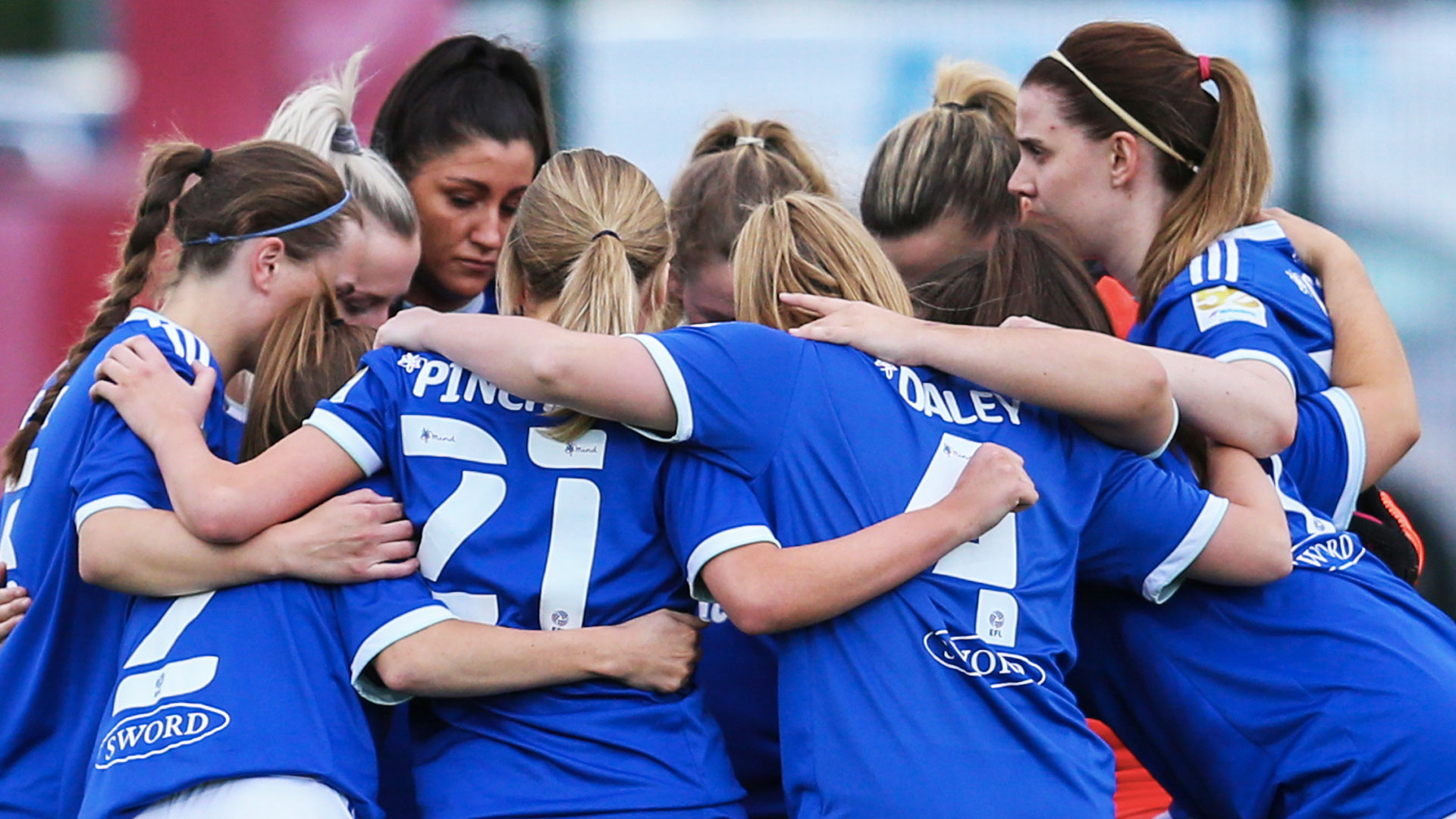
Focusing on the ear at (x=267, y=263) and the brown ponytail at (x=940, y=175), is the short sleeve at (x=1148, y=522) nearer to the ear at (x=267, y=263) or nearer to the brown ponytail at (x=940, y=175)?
the brown ponytail at (x=940, y=175)

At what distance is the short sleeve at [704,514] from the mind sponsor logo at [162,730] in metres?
0.72

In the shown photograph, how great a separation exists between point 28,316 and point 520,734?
4659mm

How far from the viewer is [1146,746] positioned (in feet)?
8.72

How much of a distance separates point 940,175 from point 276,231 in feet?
4.81

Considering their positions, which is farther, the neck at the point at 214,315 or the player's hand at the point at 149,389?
the neck at the point at 214,315

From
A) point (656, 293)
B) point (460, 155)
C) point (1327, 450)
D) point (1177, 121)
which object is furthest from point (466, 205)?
point (1327, 450)

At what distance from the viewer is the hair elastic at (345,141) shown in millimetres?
3385

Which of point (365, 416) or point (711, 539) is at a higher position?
point (365, 416)

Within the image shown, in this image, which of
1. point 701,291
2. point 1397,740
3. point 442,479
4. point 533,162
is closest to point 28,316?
point 533,162

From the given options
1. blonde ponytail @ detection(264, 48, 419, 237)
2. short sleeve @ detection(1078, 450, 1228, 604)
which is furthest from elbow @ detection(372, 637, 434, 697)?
blonde ponytail @ detection(264, 48, 419, 237)

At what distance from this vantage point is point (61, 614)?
261 cm

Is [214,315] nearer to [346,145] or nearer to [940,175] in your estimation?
[346,145]

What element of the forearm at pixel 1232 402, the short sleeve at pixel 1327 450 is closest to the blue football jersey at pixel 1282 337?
the short sleeve at pixel 1327 450

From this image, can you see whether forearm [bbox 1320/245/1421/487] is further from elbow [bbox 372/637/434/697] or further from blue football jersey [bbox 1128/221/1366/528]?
elbow [bbox 372/637/434/697]
